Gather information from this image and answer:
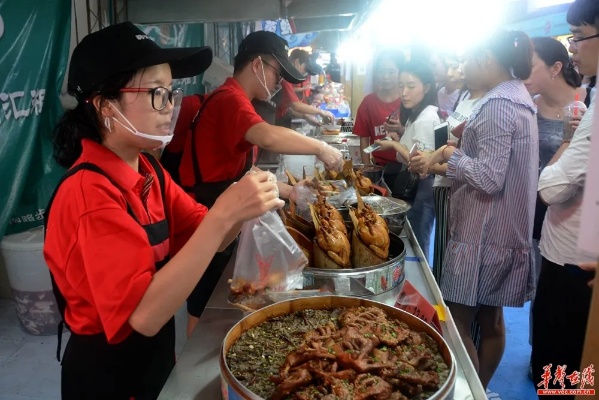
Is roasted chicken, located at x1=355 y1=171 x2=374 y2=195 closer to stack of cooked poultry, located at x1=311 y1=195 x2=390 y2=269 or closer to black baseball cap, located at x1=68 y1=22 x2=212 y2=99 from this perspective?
stack of cooked poultry, located at x1=311 y1=195 x2=390 y2=269

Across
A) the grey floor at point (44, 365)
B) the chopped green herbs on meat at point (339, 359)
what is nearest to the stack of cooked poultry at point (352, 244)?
the chopped green herbs on meat at point (339, 359)

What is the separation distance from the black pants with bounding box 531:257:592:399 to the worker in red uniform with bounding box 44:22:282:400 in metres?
1.68

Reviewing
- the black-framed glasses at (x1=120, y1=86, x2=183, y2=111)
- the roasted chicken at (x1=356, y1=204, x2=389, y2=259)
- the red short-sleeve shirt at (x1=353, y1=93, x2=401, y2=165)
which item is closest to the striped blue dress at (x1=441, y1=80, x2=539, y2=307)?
the roasted chicken at (x1=356, y1=204, x2=389, y2=259)

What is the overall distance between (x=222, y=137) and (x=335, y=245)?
135 centimetres

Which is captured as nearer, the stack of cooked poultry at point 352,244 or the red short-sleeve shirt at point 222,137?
the stack of cooked poultry at point 352,244

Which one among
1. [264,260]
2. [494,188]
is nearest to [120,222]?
[264,260]

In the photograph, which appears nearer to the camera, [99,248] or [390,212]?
[99,248]

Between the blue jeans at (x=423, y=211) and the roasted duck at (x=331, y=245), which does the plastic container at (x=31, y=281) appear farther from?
the blue jeans at (x=423, y=211)

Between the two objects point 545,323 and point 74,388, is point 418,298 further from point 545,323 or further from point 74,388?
point 74,388

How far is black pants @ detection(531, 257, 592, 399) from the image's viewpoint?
2182 mm

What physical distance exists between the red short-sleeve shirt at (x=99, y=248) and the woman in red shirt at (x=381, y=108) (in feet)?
11.1

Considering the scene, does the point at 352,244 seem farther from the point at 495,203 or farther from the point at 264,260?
the point at 495,203

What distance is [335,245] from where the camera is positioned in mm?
1916

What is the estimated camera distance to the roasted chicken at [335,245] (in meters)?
1.91
